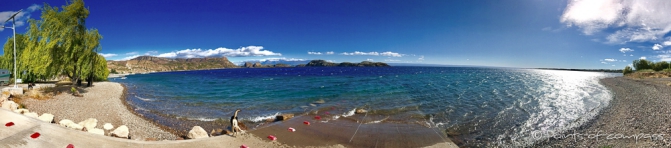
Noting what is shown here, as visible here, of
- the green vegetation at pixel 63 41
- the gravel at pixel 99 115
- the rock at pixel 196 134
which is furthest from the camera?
the green vegetation at pixel 63 41

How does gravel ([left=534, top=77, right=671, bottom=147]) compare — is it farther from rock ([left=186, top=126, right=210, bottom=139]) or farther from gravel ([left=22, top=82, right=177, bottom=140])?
gravel ([left=22, top=82, right=177, bottom=140])

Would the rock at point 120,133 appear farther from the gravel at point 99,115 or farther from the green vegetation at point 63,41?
the green vegetation at point 63,41

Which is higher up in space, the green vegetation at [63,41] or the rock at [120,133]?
the green vegetation at [63,41]

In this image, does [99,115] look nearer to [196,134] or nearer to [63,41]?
[196,134]

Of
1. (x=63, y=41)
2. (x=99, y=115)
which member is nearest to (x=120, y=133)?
(x=99, y=115)

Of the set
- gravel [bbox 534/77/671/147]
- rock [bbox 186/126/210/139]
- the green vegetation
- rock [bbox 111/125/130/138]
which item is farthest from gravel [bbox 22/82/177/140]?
gravel [bbox 534/77/671/147]

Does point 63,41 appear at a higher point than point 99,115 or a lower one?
higher

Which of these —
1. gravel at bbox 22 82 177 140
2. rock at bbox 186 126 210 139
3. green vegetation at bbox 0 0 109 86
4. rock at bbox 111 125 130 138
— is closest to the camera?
rock at bbox 111 125 130 138

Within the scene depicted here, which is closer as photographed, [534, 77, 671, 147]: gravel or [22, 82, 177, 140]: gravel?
[534, 77, 671, 147]: gravel

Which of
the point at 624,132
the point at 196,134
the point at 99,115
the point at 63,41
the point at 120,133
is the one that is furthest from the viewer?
the point at 63,41

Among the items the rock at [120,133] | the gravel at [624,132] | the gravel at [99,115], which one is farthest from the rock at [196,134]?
the gravel at [624,132]

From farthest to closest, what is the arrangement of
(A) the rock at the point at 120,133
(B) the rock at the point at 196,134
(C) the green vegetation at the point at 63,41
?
1. (C) the green vegetation at the point at 63,41
2. (B) the rock at the point at 196,134
3. (A) the rock at the point at 120,133

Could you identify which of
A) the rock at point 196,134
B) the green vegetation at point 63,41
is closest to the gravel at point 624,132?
the rock at point 196,134

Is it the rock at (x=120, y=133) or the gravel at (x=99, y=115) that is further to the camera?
the gravel at (x=99, y=115)
